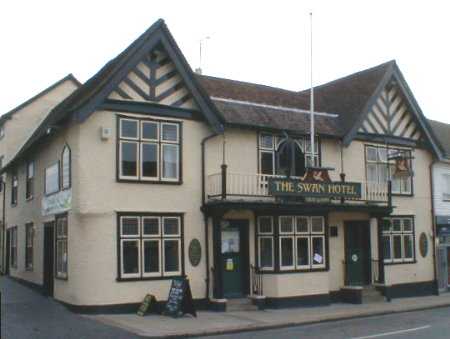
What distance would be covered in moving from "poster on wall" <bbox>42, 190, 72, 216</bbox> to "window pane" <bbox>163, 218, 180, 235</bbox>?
288cm

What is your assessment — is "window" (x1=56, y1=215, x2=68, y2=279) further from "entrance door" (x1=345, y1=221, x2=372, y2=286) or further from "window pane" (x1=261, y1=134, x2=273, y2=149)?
"entrance door" (x1=345, y1=221, x2=372, y2=286)

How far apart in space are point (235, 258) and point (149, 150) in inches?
184

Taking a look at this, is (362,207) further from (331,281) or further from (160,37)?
(160,37)

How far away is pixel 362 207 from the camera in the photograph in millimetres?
21562

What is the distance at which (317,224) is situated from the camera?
69.0 feet

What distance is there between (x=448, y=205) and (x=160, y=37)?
15446mm

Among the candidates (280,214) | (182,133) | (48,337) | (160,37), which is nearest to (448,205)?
(280,214)

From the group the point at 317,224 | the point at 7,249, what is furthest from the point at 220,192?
the point at 7,249

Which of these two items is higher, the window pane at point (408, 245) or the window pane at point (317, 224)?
the window pane at point (317, 224)

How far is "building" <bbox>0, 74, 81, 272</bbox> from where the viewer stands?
1254 inches

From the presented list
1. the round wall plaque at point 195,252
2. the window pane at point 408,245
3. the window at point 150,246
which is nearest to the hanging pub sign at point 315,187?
the round wall plaque at point 195,252

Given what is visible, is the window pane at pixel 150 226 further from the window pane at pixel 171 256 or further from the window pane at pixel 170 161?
the window pane at pixel 170 161

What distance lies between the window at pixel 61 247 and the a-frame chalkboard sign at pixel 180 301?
11.4ft

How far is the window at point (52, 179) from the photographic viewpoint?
775 inches
